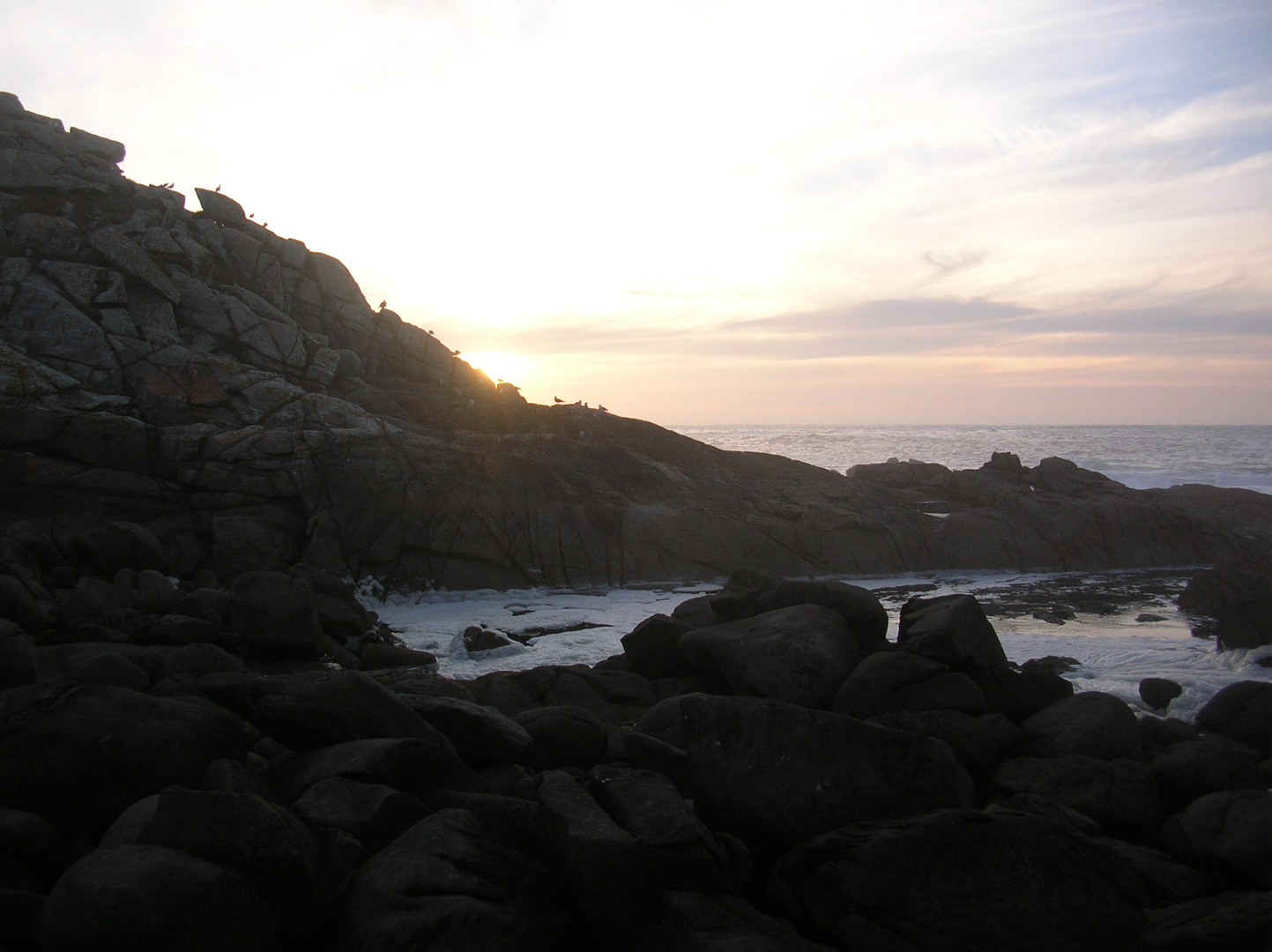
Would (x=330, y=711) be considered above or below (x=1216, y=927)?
above

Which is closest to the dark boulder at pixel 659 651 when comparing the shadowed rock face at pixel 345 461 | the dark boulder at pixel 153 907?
the dark boulder at pixel 153 907

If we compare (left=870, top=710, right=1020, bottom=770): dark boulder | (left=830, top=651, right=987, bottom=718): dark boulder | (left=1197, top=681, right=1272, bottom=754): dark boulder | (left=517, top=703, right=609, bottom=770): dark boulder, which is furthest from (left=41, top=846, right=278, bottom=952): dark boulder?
(left=1197, top=681, right=1272, bottom=754): dark boulder

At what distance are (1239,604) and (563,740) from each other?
497 inches

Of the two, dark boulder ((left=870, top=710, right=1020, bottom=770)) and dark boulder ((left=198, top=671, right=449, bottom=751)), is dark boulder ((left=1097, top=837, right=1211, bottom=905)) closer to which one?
dark boulder ((left=870, top=710, right=1020, bottom=770))

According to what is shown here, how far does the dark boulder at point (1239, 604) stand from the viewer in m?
13.7

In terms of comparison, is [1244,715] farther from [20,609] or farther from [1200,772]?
[20,609]

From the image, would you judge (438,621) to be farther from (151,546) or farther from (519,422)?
(519,422)

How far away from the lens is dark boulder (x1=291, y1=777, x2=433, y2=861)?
16.1 feet

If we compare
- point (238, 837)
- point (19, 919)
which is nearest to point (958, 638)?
point (238, 837)

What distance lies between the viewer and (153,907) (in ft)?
12.7

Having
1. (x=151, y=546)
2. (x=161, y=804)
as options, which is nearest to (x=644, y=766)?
(x=161, y=804)

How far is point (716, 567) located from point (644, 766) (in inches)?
609

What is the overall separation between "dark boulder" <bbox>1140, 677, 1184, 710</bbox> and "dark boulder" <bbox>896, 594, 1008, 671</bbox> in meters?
2.88

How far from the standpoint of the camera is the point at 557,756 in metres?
7.36
